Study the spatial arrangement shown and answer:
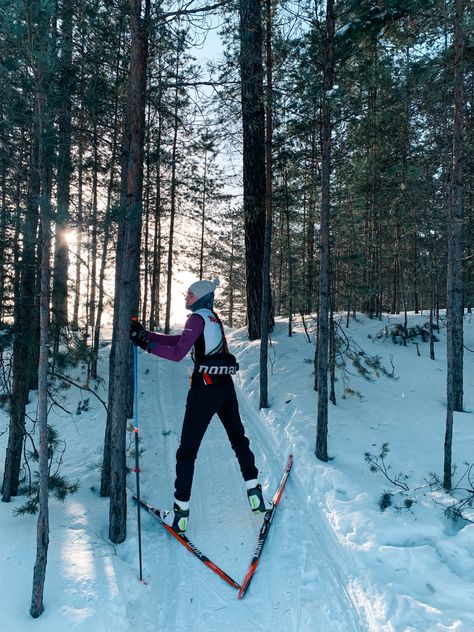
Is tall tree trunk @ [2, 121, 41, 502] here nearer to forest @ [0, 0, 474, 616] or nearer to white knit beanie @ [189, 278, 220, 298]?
forest @ [0, 0, 474, 616]

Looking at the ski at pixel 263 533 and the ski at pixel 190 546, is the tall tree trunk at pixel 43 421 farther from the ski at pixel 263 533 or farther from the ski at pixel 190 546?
the ski at pixel 263 533

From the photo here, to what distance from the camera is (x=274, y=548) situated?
4.49 metres

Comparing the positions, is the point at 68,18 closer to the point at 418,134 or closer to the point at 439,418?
the point at 418,134

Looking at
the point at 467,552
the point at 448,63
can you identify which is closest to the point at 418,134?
the point at 448,63

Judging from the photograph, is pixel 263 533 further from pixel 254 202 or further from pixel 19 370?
pixel 254 202

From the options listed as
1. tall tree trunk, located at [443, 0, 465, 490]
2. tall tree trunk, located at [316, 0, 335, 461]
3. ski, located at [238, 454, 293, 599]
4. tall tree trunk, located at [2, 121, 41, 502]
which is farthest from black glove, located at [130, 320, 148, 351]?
tall tree trunk, located at [443, 0, 465, 490]

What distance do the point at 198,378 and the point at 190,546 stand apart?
6.30 feet

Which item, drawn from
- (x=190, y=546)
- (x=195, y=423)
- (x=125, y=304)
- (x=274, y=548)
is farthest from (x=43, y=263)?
(x=274, y=548)

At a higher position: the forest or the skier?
the forest

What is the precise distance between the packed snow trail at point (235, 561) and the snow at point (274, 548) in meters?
0.01

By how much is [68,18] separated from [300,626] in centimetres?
704

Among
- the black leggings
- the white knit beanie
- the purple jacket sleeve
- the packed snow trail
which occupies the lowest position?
the packed snow trail

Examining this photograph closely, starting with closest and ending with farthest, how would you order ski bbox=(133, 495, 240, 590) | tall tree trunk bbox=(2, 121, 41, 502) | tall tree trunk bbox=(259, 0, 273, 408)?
ski bbox=(133, 495, 240, 590), tall tree trunk bbox=(2, 121, 41, 502), tall tree trunk bbox=(259, 0, 273, 408)

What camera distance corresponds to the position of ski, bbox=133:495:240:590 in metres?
3.98
